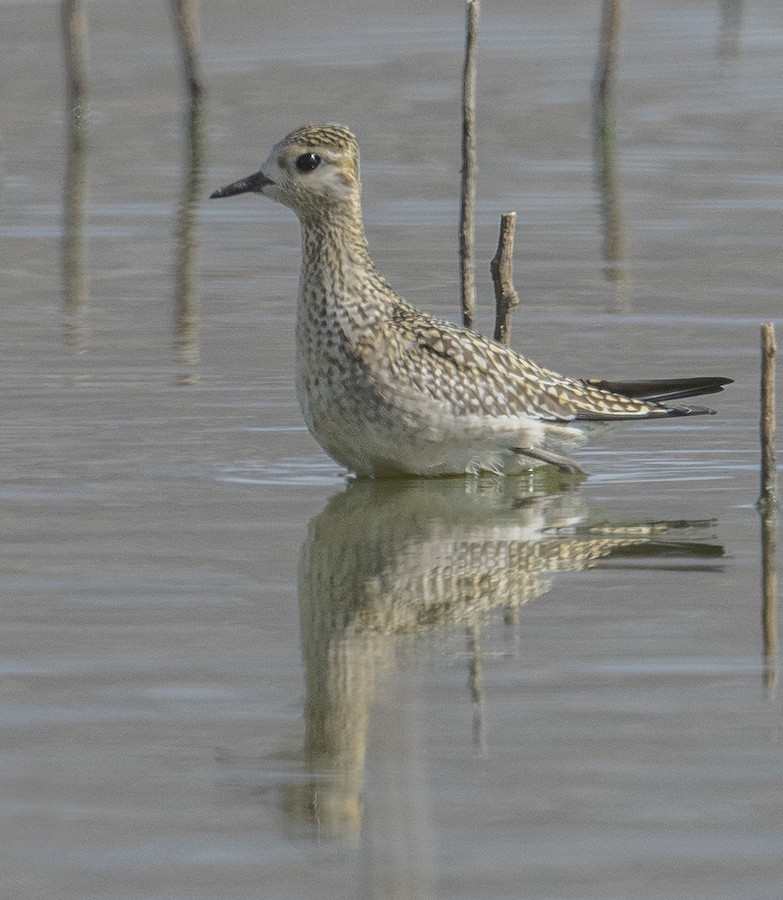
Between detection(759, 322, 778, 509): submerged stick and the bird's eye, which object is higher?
the bird's eye

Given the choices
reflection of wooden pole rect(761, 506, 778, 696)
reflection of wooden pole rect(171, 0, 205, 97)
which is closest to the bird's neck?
reflection of wooden pole rect(761, 506, 778, 696)

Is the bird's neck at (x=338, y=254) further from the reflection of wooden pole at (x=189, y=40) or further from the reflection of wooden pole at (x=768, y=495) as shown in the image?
the reflection of wooden pole at (x=189, y=40)

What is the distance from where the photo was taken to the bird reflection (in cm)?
652

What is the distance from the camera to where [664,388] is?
10305mm

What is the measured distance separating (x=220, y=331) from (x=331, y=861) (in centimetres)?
813

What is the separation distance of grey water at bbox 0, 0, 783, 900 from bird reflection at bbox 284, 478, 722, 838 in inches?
0.8

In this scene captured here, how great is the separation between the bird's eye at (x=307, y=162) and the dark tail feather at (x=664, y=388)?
1.72m

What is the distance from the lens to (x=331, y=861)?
18.8ft

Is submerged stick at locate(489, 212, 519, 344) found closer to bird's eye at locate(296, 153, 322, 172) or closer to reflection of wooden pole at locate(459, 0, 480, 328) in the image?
reflection of wooden pole at locate(459, 0, 480, 328)

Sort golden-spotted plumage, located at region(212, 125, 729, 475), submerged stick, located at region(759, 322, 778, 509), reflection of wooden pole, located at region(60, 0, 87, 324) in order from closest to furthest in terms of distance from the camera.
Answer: submerged stick, located at region(759, 322, 778, 509) → golden-spotted plumage, located at region(212, 125, 729, 475) → reflection of wooden pole, located at region(60, 0, 87, 324)

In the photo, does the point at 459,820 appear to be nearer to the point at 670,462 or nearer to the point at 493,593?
the point at 493,593

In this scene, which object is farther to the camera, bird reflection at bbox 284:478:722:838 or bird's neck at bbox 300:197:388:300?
bird's neck at bbox 300:197:388:300

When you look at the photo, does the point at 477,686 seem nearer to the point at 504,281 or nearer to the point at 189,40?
the point at 504,281

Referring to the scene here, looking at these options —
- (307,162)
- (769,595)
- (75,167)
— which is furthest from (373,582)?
(75,167)
